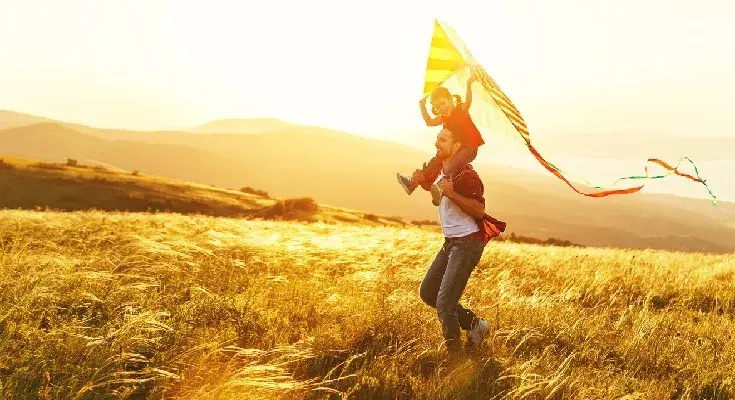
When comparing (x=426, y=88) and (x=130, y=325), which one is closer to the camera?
(x=130, y=325)

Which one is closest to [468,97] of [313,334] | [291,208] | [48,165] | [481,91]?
[481,91]

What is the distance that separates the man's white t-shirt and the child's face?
54 cm

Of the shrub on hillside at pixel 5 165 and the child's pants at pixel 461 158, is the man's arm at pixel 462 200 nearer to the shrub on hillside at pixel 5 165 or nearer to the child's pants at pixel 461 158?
the child's pants at pixel 461 158

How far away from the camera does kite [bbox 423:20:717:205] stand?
149 inches

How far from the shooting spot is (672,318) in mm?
5836

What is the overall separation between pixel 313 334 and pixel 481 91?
260 centimetres

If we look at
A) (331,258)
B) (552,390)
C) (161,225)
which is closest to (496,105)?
(552,390)

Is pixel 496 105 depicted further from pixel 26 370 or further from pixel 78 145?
pixel 78 145

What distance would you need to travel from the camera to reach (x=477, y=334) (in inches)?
174

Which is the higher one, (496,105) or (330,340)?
(496,105)

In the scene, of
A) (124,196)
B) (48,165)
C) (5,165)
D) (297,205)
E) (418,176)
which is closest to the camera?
(418,176)

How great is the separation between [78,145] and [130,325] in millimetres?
197624

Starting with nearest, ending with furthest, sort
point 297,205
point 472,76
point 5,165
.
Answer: point 472,76 → point 5,165 → point 297,205

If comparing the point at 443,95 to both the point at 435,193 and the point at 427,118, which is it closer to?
the point at 427,118
